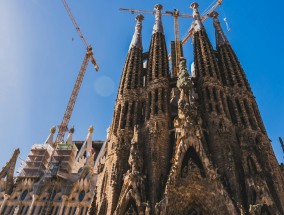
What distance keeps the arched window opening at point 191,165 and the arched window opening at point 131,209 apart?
3414 mm

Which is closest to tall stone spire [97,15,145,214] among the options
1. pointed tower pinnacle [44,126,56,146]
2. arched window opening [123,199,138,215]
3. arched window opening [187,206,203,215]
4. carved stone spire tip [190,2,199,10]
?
arched window opening [123,199,138,215]

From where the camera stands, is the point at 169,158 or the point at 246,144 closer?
the point at 246,144

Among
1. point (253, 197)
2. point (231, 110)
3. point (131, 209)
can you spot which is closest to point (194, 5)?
point (231, 110)

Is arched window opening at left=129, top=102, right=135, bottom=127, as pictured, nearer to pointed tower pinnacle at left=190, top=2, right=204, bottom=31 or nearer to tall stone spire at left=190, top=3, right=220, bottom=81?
tall stone spire at left=190, top=3, right=220, bottom=81

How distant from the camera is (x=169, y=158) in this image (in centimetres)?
2172

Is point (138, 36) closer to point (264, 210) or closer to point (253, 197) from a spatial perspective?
point (253, 197)

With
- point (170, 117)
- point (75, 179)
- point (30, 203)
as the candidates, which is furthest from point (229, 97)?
point (30, 203)

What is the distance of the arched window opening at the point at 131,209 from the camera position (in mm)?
17531

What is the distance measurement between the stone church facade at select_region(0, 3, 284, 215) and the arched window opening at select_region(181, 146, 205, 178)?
0.20 feet

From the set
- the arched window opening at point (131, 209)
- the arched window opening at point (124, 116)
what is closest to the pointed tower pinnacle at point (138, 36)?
the arched window opening at point (124, 116)

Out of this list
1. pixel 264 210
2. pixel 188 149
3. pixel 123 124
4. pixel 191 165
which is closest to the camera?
pixel 264 210

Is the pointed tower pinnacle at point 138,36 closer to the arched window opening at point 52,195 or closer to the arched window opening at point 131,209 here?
the arched window opening at point 52,195

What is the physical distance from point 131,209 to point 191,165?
15.0 ft

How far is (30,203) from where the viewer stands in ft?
82.7
